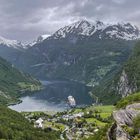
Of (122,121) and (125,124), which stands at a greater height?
(122,121)

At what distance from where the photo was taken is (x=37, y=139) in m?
196

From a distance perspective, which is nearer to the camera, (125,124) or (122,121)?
(125,124)

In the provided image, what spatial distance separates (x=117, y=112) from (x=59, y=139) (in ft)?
496

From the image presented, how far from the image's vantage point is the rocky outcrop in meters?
47.0

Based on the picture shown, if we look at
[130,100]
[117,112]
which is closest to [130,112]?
[117,112]

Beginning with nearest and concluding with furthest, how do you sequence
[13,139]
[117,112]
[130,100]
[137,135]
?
[137,135], [117,112], [130,100], [13,139]

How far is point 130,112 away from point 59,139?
500 feet

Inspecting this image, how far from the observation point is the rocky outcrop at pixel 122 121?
154 feet

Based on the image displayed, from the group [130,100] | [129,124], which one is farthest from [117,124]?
[130,100]

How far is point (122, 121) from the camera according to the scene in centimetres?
4884

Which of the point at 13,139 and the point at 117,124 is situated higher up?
the point at 117,124

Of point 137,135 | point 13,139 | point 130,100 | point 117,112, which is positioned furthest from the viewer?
point 13,139

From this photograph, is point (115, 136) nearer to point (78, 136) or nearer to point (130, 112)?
point (130, 112)

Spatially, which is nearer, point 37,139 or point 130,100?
point 130,100
